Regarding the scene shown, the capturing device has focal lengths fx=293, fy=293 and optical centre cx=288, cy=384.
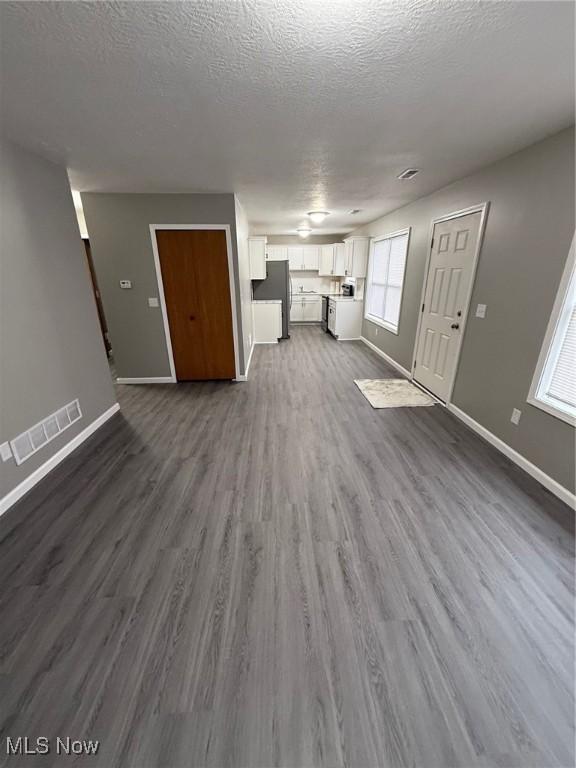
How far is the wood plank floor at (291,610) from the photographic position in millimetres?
1032

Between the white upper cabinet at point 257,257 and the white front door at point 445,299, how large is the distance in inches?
131

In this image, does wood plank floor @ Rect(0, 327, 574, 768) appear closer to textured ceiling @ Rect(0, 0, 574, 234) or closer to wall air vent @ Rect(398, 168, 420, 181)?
textured ceiling @ Rect(0, 0, 574, 234)

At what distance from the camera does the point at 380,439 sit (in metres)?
2.87

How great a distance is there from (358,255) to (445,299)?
130 inches

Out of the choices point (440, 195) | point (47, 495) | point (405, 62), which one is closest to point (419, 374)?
point (440, 195)

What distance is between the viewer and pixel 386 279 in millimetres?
5391

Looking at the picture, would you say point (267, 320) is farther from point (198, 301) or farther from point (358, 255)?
point (198, 301)

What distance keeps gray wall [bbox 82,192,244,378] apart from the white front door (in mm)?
2537

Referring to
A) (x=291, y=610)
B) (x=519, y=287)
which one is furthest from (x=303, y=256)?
(x=291, y=610)

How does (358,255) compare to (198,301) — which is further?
(358,255)

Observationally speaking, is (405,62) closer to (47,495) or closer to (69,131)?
(69,131)

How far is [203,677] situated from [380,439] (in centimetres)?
220

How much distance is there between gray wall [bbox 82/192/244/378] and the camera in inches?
143

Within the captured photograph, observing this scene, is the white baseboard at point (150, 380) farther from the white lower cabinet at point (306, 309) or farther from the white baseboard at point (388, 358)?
the white lower cabinet at point (306, 309)
